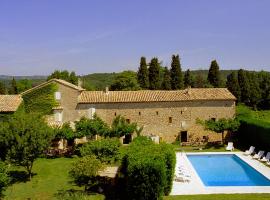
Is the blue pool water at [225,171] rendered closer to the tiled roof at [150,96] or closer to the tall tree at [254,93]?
the tiled roof at [150,96]

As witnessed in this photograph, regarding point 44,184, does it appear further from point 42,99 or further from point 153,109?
point 153,109

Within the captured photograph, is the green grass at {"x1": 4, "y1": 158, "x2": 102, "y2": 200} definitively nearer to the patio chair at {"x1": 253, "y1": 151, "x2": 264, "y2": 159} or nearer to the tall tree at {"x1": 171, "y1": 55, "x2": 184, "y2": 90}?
the patio chair at {"x1": 253, "y1": 151, "x2": 264, "y2": 159}

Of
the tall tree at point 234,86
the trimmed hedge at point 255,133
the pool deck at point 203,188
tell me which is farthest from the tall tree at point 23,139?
the tall tree at point 234,86

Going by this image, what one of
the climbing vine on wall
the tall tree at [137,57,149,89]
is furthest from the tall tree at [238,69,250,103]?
the climbing vine on wall

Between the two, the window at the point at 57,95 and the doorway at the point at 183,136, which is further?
the doorway at the point at 183,136

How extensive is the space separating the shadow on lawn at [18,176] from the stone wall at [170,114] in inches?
475

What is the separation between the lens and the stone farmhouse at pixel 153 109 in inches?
1503

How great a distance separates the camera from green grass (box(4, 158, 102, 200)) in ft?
72.3

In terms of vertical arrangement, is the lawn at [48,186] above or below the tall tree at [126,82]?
below

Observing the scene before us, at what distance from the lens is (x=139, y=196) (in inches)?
762

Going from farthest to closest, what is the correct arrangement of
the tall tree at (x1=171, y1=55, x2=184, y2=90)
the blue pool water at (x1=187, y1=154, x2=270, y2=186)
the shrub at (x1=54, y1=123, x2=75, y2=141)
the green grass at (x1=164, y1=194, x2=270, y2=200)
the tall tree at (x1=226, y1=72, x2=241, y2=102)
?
the tall tree at (x1=226, y1=72, x2=241, y2=102) → the tall tree at (x1=171, y1=55, x2=184, y2=90) → the shrub at (x1=54, y1=123, x2=75, y2=141) → the blue pool water at (x1=187, y1=154, x2=270, y2=186) → the green grass at (x1=164, y1=194, x2=270, y2=200)

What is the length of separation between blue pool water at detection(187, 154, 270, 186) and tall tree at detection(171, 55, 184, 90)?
32.3 meters

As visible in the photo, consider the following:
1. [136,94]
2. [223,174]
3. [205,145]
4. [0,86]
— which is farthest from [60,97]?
[0,86]

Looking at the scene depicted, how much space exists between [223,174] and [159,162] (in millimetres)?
9901
